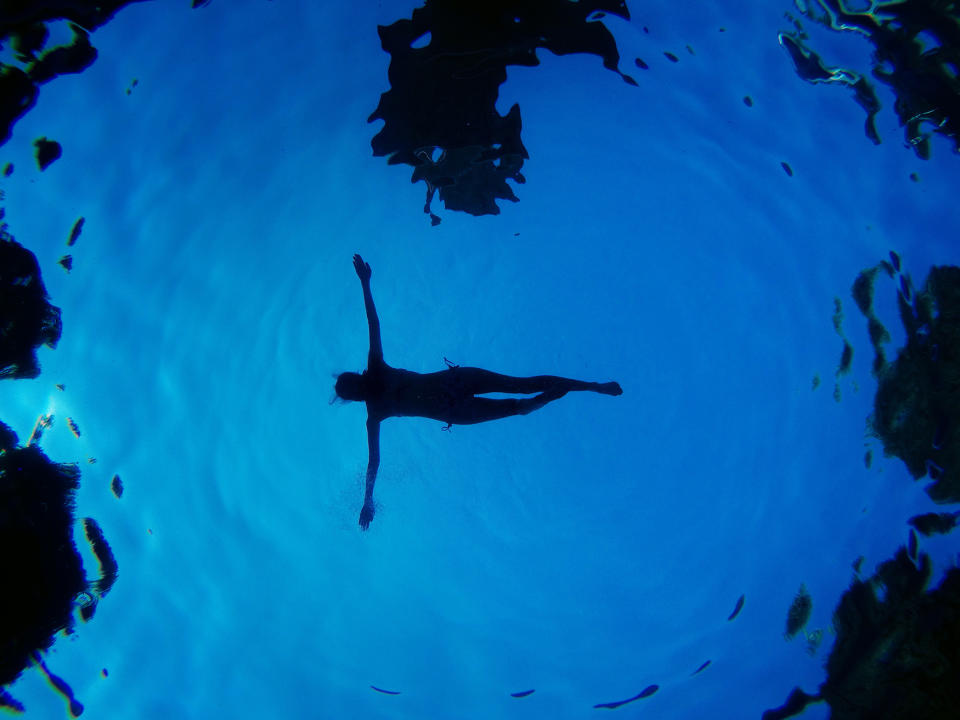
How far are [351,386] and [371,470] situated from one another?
51.3 inches

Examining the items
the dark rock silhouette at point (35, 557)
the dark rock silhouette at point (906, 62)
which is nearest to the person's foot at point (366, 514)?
the dark rock silhouette at point (35, 557)

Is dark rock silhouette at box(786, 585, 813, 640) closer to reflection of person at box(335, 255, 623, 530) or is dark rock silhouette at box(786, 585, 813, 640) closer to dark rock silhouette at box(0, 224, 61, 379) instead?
reflection of person at box(335, 255, 623, 530)

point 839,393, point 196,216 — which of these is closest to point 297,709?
point 196,216

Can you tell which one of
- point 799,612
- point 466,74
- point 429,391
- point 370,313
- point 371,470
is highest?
point 466,74

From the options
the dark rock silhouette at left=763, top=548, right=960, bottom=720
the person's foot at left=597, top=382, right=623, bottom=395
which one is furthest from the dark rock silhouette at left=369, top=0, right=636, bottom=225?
the dark rock silhouette at left=763, top=548, right=960, bottom=720

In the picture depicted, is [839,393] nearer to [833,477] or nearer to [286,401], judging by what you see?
[833,477]

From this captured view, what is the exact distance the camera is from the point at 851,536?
10500 millimetres

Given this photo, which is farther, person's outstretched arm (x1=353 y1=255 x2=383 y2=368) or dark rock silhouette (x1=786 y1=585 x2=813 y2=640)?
dark rock silhouette (x1=786 y1=585 x2=813 y2=640)

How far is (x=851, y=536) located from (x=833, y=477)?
4.46ft

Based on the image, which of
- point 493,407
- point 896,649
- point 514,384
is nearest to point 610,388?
point 514,384

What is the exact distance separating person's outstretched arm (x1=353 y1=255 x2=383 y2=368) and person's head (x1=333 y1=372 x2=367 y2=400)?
1.12ft

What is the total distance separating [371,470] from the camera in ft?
23.5

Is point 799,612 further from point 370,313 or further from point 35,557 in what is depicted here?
point 35,557

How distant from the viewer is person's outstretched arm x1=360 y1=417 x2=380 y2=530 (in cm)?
707
